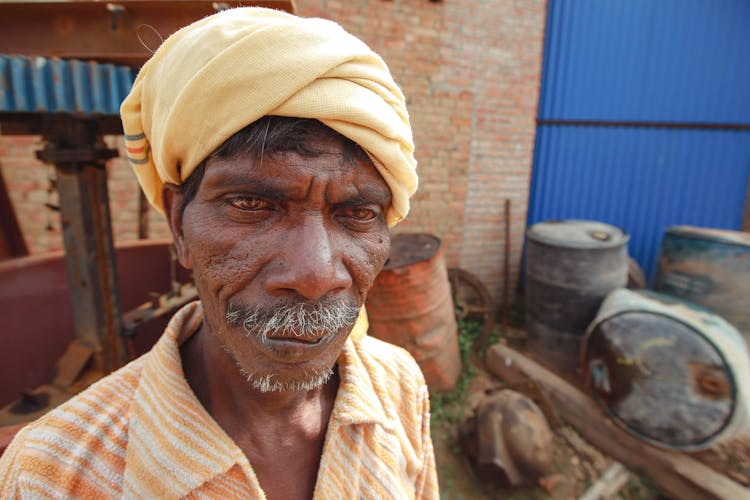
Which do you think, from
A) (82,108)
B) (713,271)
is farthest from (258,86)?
(713,271)

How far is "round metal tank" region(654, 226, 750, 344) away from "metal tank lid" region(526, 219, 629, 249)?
53 cm

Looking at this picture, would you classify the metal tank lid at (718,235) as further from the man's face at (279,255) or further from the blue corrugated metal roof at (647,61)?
the man's face at (279,255)

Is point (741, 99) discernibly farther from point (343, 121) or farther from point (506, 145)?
point (343, 121)

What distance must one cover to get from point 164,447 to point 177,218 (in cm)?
56

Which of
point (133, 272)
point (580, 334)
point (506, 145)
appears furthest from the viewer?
point (506, 145)

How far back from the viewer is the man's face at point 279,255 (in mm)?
893

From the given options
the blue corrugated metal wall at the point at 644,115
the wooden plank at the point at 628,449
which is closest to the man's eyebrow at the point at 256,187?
the wooden plank at the point at 628,449

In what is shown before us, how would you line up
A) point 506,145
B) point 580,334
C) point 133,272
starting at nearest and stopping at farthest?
point 133,272, point 580,334, point 506,145

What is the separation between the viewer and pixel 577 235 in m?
4.52

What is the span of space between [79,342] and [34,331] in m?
0.87

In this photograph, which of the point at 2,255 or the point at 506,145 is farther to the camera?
the point at 506,145

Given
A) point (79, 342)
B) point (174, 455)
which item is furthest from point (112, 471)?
point (79, 342)

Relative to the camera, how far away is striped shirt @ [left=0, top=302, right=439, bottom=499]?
0.90m

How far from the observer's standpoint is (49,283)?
2828mm
